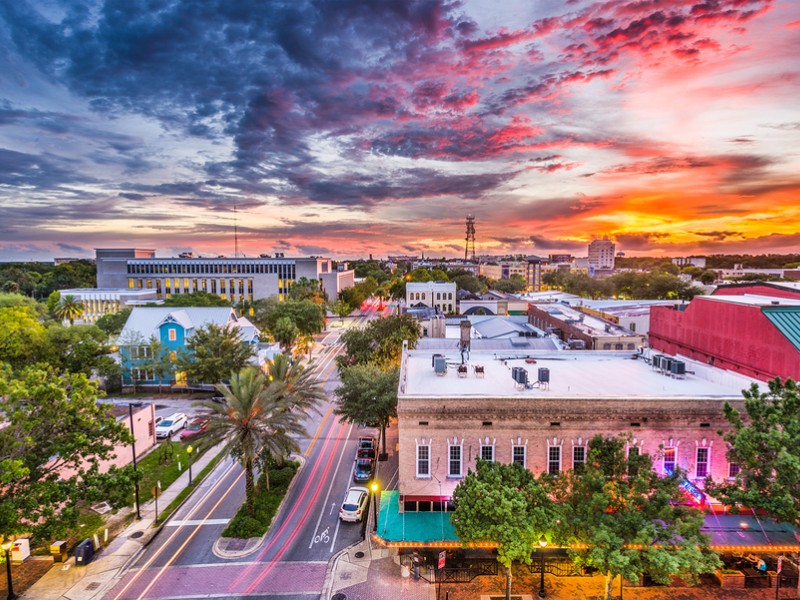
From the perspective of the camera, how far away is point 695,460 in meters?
24.9

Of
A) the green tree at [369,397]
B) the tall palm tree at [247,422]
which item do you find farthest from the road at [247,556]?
the green tree at [369,397]

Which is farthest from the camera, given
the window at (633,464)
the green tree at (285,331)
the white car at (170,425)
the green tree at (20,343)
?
the green tree at (285,331)

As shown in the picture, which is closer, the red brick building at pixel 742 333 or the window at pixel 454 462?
the window at pixel 454 462

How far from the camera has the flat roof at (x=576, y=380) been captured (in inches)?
1040

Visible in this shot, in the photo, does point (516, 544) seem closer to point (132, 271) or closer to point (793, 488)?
point (793, 488)

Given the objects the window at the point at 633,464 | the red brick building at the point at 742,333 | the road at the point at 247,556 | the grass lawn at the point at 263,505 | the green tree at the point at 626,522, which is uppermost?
the red brick building at the point at 742,333

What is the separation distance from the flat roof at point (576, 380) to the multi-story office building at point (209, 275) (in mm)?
110809

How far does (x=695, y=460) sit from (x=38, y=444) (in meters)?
34.2

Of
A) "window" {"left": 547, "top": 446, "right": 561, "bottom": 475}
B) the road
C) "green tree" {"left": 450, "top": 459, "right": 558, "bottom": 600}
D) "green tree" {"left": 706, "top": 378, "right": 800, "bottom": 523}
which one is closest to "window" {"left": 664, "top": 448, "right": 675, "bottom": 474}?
"green tree" {"left": 706, "top": 378, "right": 800, "bottom": 523}

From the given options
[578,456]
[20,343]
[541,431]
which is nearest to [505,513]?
[541,431]

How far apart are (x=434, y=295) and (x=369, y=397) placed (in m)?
84.9

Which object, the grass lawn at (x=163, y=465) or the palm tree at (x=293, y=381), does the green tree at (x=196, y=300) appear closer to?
the grass lawn at (x=163, y=465)

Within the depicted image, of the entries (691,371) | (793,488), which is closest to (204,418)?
(793,488)

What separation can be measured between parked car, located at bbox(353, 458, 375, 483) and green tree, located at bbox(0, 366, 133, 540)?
1665 cm
